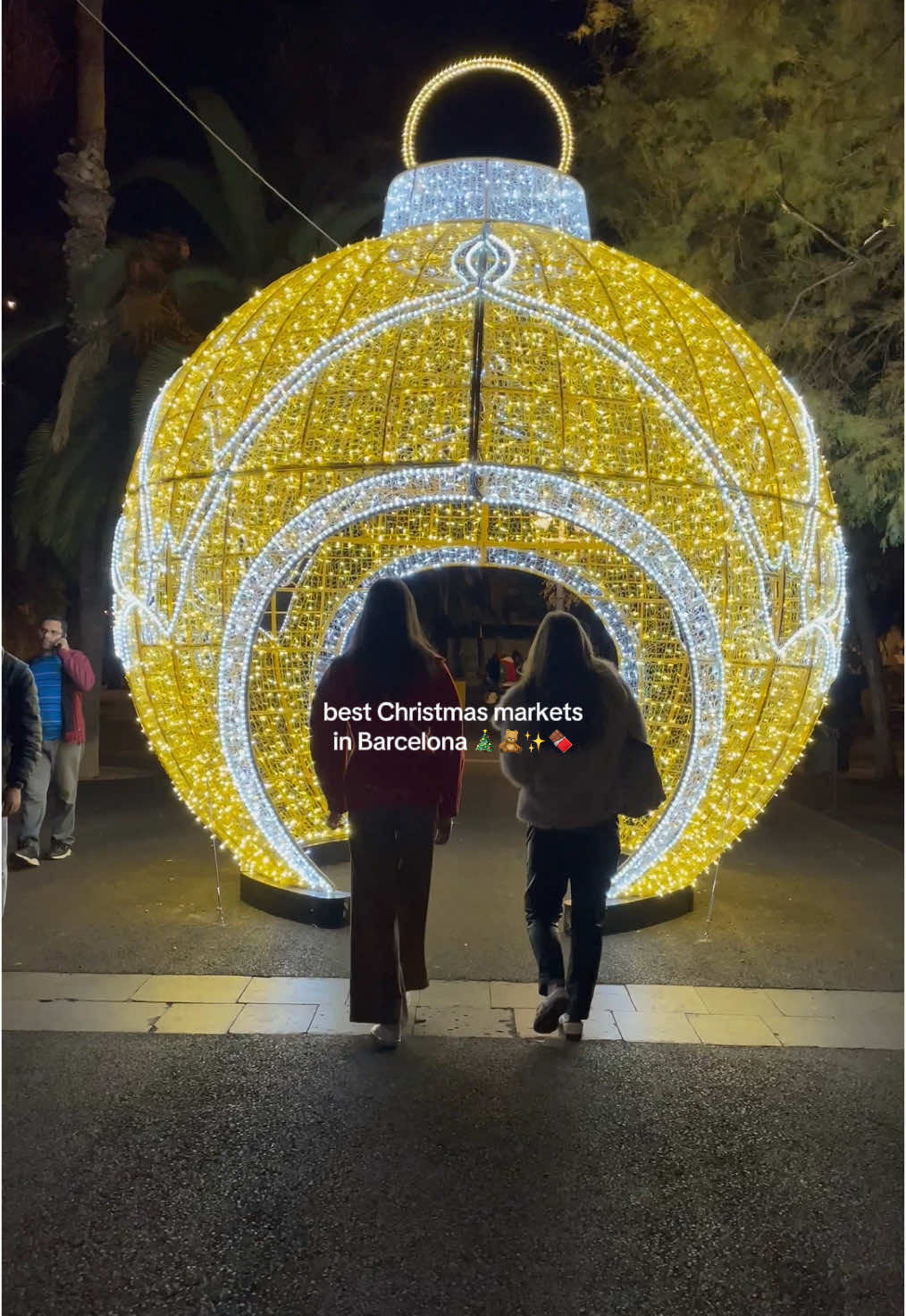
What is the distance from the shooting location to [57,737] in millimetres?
6832

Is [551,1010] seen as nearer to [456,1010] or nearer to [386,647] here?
[456,1010]

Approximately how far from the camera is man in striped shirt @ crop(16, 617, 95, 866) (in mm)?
6629

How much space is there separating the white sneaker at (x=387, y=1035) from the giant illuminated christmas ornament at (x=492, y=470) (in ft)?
5.70

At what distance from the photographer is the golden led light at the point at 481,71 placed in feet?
18.3

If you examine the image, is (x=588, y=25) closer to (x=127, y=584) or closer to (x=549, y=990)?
(x=127, y=584)

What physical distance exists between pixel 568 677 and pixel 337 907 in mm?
2267

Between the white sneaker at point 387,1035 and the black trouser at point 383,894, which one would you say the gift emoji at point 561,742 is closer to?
the black trouser at point 383,894

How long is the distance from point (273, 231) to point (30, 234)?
4.09m

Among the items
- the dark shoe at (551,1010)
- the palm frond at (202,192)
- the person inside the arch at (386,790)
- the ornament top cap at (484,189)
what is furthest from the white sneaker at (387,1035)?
the palm frond at (202,192)

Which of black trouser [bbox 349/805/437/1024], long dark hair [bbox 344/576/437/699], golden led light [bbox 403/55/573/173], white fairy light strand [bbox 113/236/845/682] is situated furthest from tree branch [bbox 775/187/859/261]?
black trouser [bbox 349/805/437/1024]

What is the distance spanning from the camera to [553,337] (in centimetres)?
527

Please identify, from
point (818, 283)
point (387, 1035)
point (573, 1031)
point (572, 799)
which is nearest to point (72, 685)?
point (387, 1035)

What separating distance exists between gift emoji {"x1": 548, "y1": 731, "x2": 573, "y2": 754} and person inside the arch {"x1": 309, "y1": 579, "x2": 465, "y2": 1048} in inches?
15.5

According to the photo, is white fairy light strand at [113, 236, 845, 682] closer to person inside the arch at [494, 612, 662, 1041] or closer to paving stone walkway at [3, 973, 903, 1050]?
person inside the arch at [494, 612, 662, 1041]
